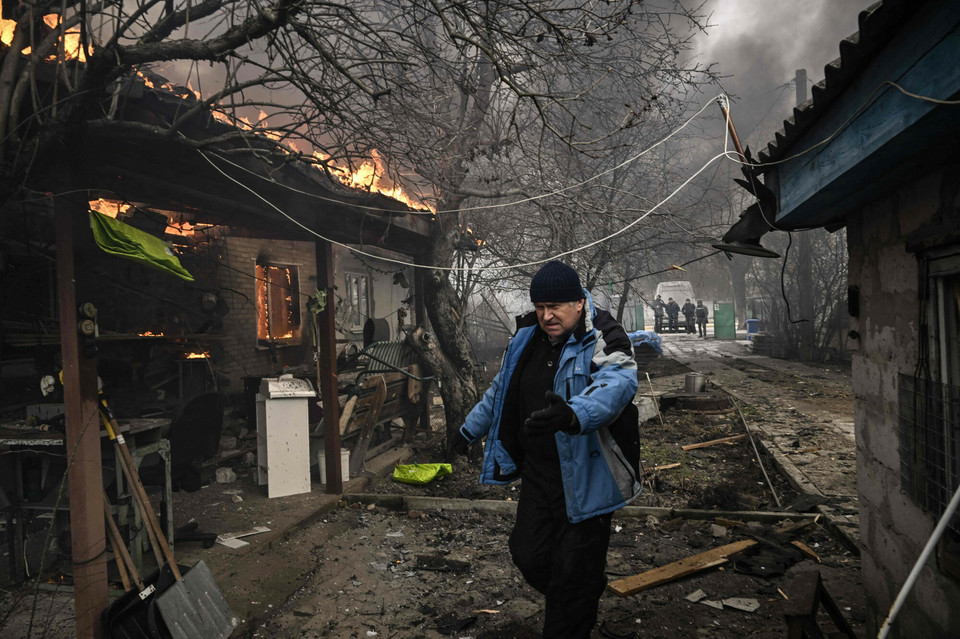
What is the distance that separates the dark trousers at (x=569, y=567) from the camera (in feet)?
9.43

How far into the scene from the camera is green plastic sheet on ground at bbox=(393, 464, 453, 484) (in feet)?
25.7

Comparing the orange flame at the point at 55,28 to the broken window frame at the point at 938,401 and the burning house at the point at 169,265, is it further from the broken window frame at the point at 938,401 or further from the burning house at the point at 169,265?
the broken window frame at the point at 938,401

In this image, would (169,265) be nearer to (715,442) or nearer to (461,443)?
(461,443)

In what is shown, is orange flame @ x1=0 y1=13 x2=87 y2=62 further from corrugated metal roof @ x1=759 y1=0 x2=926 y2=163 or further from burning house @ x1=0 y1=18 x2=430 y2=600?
corrugated metal roof @ x1=759 y1=0 x2=926 y2=163

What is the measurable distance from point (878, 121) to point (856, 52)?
0.92 feet

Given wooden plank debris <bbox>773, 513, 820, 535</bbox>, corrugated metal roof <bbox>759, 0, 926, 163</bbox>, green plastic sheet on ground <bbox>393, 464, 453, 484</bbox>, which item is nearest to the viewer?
corrugated metal roof <bbox>759, 0, 926, 163</bbox>

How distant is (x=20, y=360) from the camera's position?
23.8 ft

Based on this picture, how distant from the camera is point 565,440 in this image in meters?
2.91

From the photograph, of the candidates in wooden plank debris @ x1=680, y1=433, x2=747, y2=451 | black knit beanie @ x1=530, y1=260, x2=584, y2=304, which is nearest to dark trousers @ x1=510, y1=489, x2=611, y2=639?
black knit beanie @ x1=530, y1=260, x2=584, y2=304

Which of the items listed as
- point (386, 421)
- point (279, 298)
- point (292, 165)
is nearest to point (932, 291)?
point (292, 165)

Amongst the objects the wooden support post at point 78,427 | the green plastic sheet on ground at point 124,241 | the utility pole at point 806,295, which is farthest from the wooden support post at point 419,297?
the utility pole at point 806,295

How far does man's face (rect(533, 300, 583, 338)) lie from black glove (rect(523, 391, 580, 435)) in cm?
59

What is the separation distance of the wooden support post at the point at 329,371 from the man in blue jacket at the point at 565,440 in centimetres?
429

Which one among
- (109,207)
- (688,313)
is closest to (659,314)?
(688,313)
